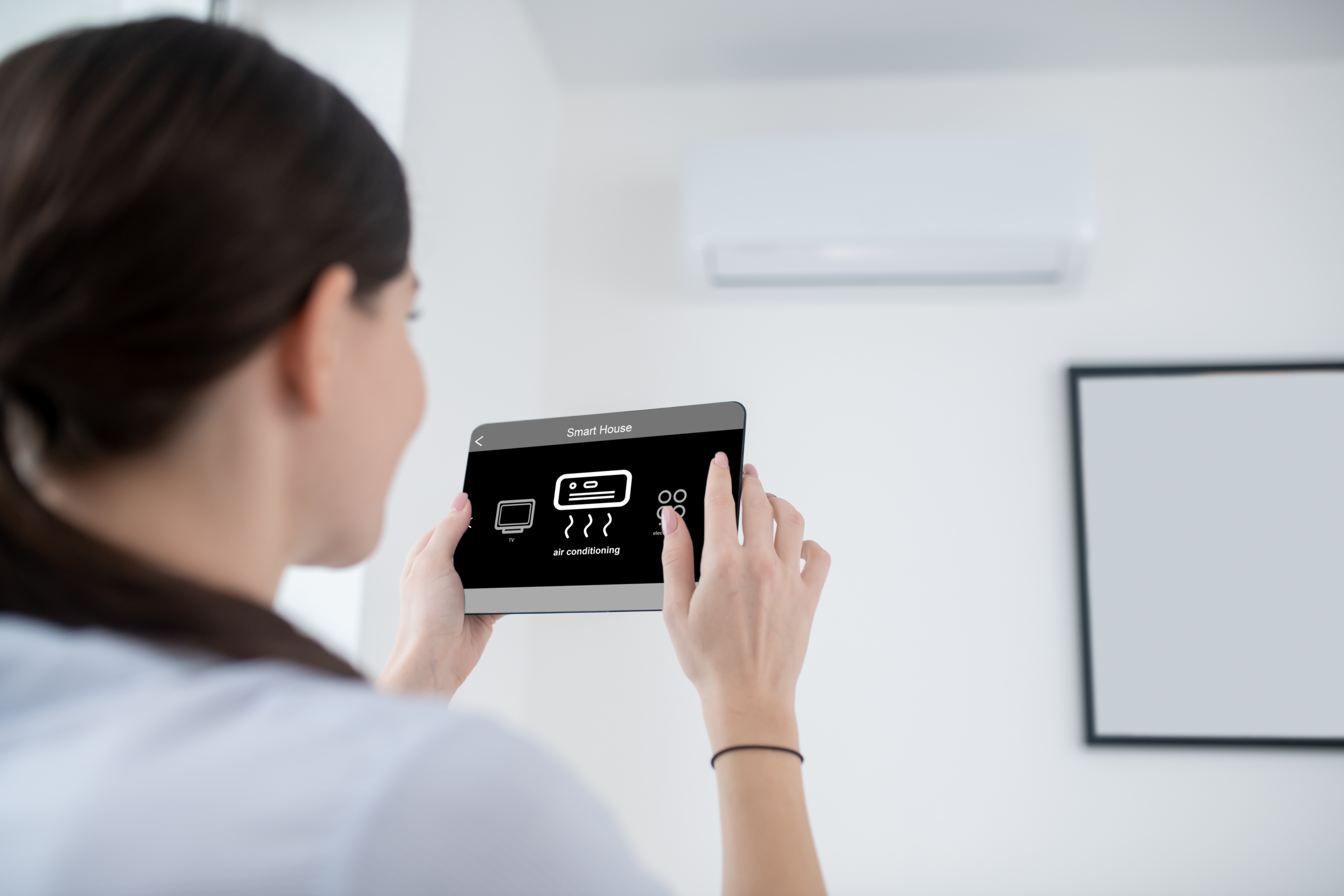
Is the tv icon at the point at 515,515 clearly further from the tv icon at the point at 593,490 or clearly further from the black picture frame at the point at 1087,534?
the black picture frame at the point at 1087,534

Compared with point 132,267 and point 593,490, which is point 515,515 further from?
point 132,267

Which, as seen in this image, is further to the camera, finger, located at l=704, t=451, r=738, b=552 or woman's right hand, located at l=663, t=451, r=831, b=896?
finger, located at l=704, t=451, r=738, b=552

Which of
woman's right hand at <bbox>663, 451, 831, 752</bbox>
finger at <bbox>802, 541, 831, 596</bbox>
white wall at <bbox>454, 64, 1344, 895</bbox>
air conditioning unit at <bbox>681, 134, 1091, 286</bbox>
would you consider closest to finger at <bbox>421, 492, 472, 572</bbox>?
woman's right hand at <bbox>663, 451, 831, 752</bbox>

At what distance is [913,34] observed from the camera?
6.40ft

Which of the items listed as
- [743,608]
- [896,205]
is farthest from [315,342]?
[896,205]

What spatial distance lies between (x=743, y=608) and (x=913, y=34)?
5.42 feet

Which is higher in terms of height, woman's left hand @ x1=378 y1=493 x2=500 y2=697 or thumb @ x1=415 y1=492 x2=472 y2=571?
thumb @ x1=415 y1=492 x2=472 y2=571

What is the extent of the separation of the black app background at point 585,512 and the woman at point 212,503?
0.95 feet

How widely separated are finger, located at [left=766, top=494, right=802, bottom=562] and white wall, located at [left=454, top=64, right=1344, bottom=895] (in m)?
1.05

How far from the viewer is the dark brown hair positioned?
1.28 ft

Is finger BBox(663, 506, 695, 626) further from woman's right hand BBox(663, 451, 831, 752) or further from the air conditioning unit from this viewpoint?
the air conditioning unit

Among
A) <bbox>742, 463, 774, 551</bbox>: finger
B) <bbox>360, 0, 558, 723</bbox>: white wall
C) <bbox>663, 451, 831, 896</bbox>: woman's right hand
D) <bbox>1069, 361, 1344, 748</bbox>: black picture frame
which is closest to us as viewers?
<bbox>663, 451, 831, 896</bbox>: woman's right hand

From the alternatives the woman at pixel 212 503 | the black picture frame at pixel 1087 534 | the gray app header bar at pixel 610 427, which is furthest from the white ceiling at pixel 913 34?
the woman at pixel 212 503

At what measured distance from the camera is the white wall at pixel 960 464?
1788 mm
